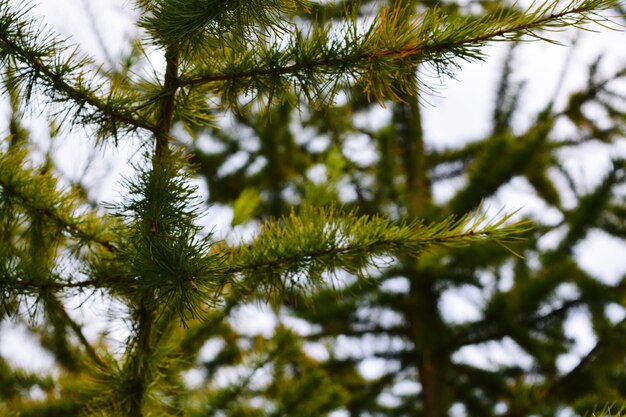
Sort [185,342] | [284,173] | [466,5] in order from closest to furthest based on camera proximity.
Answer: [185,342], [466,5], [284,173]

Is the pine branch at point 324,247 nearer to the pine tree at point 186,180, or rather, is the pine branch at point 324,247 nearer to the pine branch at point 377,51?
the pine tree at point 186,180

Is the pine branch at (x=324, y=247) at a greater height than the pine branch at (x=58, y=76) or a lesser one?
lesser

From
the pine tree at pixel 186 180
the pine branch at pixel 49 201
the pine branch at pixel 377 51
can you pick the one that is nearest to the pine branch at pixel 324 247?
the pine tree at pixel 186 180

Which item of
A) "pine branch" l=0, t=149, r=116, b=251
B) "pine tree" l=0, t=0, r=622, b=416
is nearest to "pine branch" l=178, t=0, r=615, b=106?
"pine tree" l=0, t=0, r=622, b=416

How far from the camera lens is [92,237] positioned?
1807 mm

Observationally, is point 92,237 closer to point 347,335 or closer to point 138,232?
point 138,232

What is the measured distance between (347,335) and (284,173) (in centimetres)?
128

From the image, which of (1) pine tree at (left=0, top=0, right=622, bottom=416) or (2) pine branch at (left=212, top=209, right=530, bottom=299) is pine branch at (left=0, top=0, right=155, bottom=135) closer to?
(1) pine tree at (left=0, top=0, right=622, bottom=416)

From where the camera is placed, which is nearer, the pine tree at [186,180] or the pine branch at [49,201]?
the pine tree at [186,180]

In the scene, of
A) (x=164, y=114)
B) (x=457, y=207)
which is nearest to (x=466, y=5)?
(x=457, y=207)

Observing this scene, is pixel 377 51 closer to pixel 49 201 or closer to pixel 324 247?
pixel 324 247

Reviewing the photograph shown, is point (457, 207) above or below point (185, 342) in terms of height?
above

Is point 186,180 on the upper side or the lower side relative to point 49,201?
lower

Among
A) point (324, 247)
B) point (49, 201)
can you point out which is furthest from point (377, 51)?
point (49, 201)
